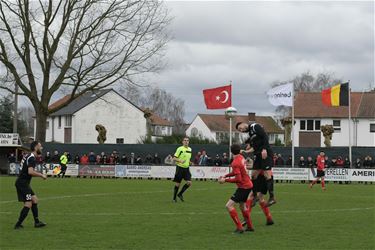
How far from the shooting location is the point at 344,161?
41406 millimetres

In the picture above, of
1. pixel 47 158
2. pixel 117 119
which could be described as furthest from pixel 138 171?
pixel 117 119

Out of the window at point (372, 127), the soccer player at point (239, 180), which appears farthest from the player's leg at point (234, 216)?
the window at point (372, 127)

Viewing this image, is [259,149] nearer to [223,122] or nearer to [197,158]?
Result: [197,158]

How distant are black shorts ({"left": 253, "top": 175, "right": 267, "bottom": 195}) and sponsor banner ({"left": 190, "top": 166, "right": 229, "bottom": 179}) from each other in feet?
88.2

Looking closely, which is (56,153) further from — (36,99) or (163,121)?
(163,121)

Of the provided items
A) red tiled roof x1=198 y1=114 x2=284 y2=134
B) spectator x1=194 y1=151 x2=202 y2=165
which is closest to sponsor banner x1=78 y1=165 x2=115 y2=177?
spectator x1=194 y1=151 x2=202 y2=165

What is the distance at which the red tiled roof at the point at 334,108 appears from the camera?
78062 mm

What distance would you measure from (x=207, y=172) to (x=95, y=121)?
151 feet

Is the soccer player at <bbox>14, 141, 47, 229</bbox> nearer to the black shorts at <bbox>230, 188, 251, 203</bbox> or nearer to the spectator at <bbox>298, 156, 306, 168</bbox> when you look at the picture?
the black shorts at <bbox>230, 188, 251, 203</bbox>

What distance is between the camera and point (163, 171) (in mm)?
43312

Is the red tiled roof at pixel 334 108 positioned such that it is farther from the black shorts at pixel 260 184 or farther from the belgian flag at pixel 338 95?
the black shorts at pixel 260 184

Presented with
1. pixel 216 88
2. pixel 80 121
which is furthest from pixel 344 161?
pixel 80 121

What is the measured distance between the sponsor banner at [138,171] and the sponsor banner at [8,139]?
10754mm

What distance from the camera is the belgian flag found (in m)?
43.7
